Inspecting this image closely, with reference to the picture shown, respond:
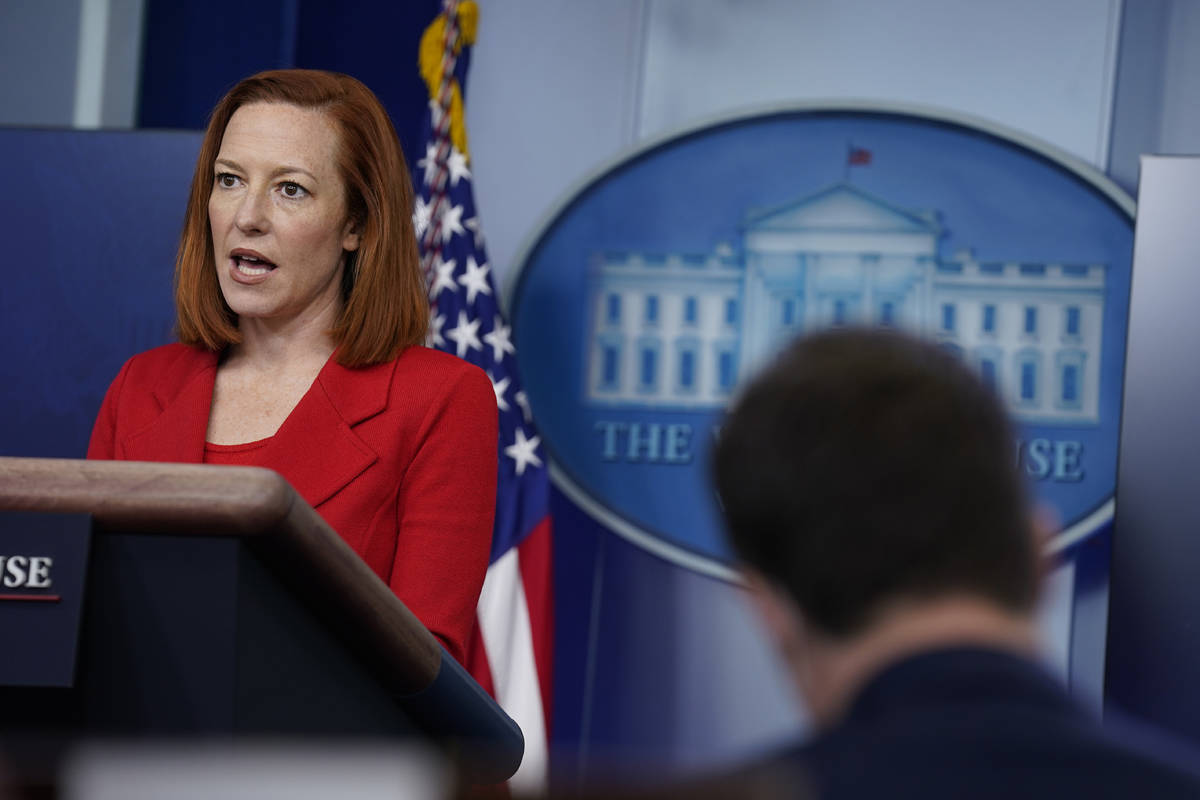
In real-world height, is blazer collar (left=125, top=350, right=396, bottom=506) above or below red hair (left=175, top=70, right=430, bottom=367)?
below

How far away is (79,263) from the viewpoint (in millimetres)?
2723

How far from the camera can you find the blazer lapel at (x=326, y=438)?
1.49 metres

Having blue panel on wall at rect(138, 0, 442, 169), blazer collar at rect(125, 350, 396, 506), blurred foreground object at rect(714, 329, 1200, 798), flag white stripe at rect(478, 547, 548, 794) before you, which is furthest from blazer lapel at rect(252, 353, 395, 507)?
blue panel on wall at rect(138, 0, 442, 169)

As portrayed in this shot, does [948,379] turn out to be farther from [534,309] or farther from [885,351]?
[534,309]

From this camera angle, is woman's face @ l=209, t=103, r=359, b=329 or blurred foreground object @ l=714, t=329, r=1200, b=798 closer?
blurred foreground object @ l=714, t=329, r=1200, b=798

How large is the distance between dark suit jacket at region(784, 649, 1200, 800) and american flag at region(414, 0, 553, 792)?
2.63 m

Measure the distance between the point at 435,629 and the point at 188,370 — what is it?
487 mm

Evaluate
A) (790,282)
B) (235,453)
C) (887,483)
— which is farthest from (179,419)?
(790,282)

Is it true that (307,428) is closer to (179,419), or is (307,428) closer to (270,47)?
(179,419)

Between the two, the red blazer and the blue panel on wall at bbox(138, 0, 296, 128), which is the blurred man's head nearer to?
the red blazer

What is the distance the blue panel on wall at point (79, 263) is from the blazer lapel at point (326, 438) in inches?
47.9

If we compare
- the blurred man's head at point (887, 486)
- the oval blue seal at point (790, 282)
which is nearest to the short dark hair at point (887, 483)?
the blurred man's head at point (887, 486)

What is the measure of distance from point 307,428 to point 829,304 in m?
2.14

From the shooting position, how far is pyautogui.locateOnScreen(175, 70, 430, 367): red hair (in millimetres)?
1708
